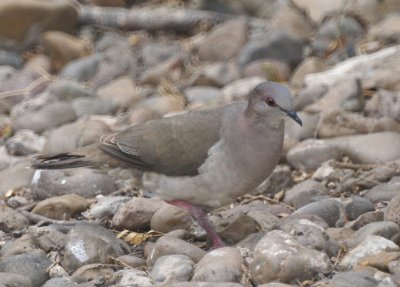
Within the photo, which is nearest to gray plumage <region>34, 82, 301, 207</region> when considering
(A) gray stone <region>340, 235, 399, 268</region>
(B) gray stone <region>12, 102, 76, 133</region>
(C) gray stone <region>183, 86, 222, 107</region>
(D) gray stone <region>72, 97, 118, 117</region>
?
(A) gray stone <region>340, 235, 399, 268</region>

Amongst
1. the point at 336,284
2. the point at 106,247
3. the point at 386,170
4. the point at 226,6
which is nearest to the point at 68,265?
the point at 106,247

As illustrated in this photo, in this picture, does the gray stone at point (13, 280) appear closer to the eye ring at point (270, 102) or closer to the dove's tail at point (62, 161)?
the dove's tail at point (62, 161)

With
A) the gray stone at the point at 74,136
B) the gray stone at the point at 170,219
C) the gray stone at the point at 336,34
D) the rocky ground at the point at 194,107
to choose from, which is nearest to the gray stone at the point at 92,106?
the rocky ground at the point at 194,107

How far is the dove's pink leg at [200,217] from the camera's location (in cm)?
515

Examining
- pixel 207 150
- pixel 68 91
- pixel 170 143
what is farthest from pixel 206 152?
pixel 68 91

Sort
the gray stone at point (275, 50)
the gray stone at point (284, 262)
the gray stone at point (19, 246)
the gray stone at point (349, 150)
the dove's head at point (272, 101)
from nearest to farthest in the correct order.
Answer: the gray stone at point (284, 262)
the dove's head at point (272, 101)
the gray stone at point (19, 246)
the gray stone at point (349, 150)
the gray stone at point (275, 50)

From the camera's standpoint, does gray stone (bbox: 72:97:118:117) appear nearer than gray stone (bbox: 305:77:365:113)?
No

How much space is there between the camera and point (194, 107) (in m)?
7.93

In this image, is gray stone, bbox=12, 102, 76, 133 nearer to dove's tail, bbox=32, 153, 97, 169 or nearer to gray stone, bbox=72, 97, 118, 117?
gray stone, bbox=72, 97, 118, 117

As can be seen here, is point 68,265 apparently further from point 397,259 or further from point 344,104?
point 344,104

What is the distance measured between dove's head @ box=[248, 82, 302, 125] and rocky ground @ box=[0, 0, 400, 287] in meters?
0.59

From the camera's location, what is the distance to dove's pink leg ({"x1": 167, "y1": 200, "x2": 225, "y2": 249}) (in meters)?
5.15

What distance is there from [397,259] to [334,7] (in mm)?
5881

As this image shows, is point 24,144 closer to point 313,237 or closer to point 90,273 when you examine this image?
point 90,273
